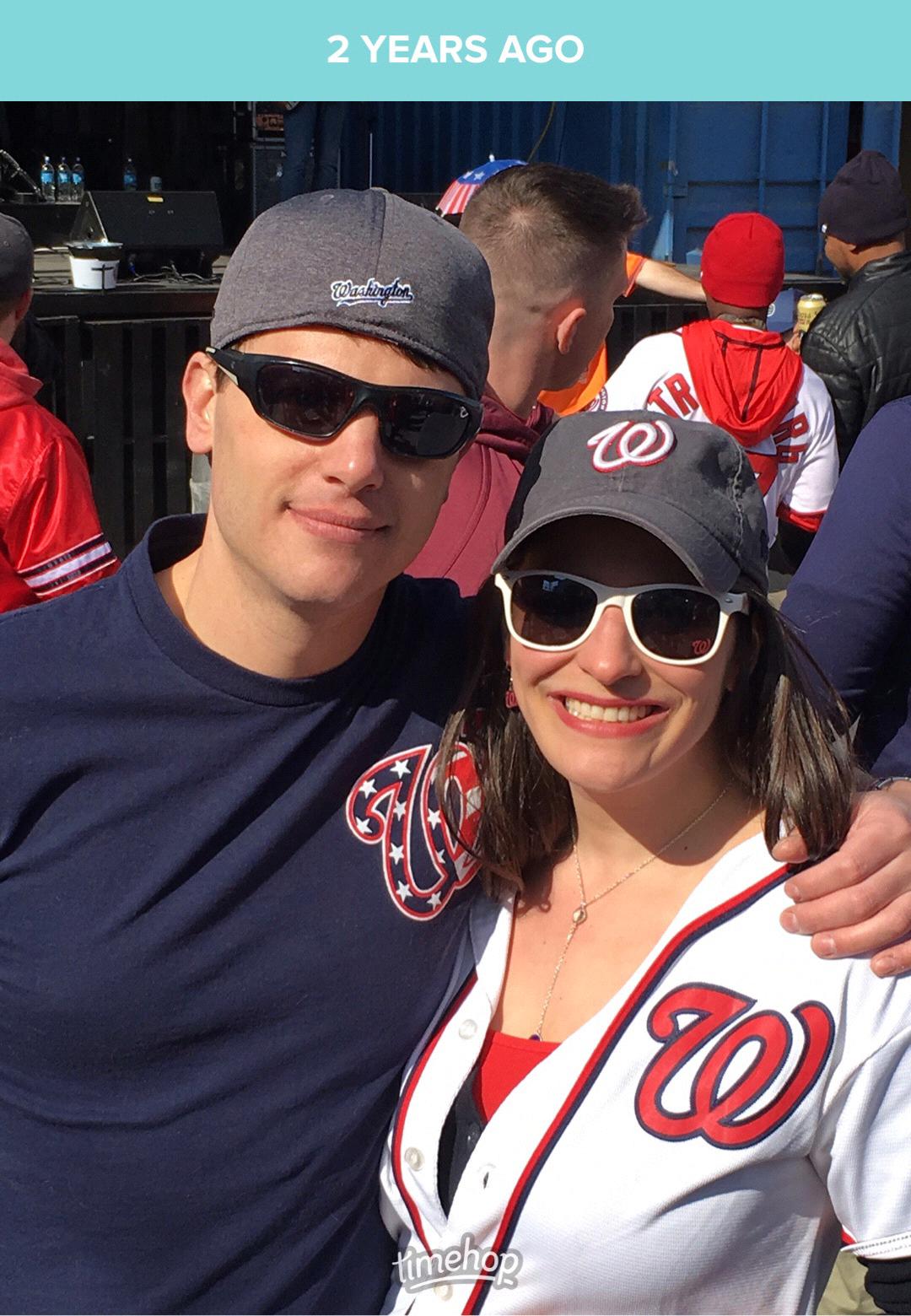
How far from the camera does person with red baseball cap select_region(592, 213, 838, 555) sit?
4883 mm

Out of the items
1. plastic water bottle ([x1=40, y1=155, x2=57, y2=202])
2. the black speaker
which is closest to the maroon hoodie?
the black speaker

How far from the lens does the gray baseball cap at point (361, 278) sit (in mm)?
1737

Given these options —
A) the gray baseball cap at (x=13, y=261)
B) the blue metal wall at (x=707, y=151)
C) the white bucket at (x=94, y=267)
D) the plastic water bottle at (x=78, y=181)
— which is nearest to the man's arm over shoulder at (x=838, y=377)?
the gray baseball cap at (x=13, y=261)

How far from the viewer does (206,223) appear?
965 centimetres

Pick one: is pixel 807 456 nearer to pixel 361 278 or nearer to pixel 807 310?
pixel 807 310

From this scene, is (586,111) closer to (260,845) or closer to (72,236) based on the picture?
(72,236)

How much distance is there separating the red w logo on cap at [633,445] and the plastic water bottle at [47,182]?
12475 millimetres

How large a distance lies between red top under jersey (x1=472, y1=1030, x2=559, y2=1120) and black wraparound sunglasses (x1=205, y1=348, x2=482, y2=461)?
76 cm

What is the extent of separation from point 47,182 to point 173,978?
13.0m

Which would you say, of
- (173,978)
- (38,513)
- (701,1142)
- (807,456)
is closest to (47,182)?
(807,456)

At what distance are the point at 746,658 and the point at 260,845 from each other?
66 centimetres

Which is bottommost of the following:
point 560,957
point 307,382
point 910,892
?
point 560,957

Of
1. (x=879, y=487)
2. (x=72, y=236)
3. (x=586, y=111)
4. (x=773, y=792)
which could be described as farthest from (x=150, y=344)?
(x=586, y=111)

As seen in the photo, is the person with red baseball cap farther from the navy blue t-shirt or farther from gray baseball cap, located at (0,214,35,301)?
the navy blue t-shirt
